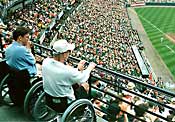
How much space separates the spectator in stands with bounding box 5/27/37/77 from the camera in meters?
4.86

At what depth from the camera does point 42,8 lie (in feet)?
91.6

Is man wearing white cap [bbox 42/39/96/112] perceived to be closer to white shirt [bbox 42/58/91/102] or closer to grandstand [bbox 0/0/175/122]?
white shirt [bbox 42/58/91/102]

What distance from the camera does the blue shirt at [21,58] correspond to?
4.88 metres

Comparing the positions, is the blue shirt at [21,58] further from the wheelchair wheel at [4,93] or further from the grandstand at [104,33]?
the grandstand at [104,33]

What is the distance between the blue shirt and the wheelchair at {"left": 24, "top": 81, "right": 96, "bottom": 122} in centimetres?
28

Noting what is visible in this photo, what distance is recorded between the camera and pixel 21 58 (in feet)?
16.1

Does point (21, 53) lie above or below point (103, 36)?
above

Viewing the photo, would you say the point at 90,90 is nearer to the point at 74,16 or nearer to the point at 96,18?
the point at 74,16

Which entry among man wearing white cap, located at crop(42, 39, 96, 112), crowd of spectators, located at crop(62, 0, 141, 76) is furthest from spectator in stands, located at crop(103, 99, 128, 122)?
crowd of spectators, located at crop(62, 0, 141, 76)

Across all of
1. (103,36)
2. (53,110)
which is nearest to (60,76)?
(53,110)

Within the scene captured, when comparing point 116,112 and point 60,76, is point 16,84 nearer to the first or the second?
point 60,76

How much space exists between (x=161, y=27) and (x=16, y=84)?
120ft

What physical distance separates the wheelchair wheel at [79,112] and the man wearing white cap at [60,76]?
0.41 feet

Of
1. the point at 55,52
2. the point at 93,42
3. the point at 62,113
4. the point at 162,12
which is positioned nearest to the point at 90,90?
the point at 62,113
